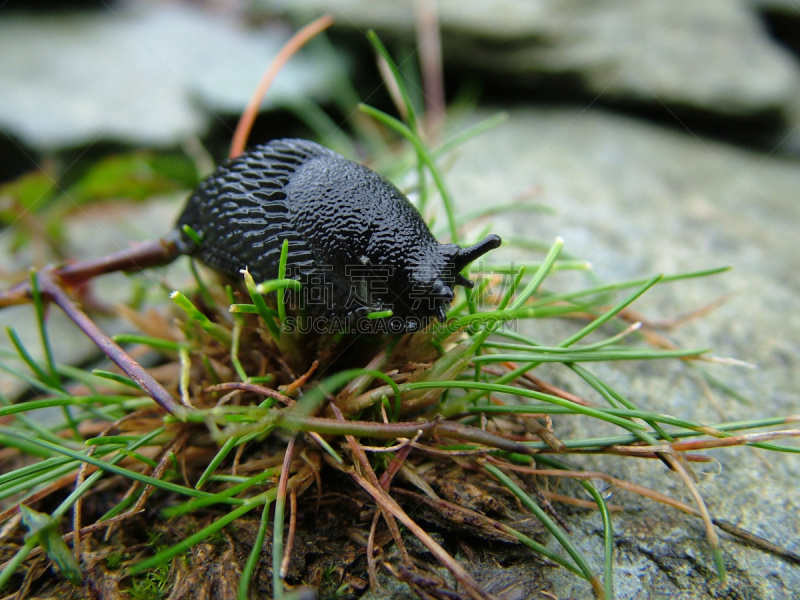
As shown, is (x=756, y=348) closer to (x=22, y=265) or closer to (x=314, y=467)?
(x=314, y=467)

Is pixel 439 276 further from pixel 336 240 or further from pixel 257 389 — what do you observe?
pixel 257 389

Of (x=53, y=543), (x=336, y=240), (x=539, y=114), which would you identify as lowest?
(x=53, y=543)

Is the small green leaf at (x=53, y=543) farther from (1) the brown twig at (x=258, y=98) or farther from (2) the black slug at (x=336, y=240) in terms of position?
(1) the brown twig at (x=258, y=98)

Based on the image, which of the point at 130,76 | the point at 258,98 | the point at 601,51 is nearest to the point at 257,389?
the point at 258,98

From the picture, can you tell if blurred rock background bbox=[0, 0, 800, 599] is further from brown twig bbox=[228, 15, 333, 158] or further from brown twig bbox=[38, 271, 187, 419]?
brown twig bbox=[38, 271, 187, 419]

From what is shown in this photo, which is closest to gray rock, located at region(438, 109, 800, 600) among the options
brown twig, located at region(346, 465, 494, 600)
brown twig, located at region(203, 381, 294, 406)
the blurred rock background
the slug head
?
the blurred rock background

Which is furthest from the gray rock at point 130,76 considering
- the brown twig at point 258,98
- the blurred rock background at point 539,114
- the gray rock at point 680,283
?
the gray rock at point 680,283
